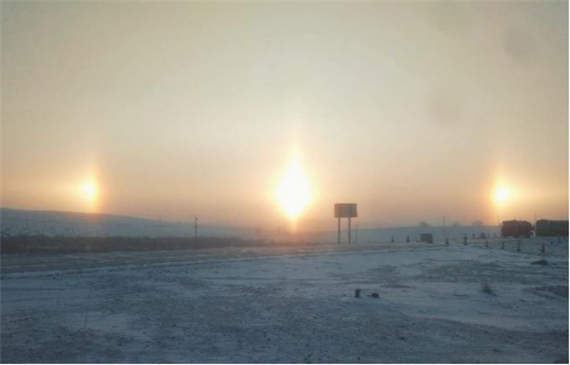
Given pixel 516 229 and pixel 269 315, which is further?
pixel 516 229

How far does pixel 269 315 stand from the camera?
1812cm

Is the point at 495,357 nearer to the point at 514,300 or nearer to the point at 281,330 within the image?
the point at 281,330

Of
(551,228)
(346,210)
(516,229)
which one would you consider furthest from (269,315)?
(551,228)

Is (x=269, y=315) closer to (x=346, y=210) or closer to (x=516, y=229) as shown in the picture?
(x=346, y=210)

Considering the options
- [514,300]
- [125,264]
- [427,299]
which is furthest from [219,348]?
[125,264]

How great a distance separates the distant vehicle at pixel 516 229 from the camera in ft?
308

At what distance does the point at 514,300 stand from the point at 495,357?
34.5ft

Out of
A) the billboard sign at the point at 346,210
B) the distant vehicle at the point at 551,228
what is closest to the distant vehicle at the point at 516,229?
the distant vehicle at the point at 551,228

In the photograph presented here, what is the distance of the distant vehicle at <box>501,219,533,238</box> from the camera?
93938 mm

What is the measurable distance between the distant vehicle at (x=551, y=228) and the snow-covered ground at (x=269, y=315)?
71198 mm

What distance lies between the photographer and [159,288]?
76.9 feet

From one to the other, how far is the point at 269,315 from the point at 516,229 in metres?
85.2

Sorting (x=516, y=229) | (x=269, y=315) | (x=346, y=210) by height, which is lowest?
(x=269, y=315)

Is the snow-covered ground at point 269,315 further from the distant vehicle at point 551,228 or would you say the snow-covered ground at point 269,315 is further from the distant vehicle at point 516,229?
the distant vehicle at point 551,228
